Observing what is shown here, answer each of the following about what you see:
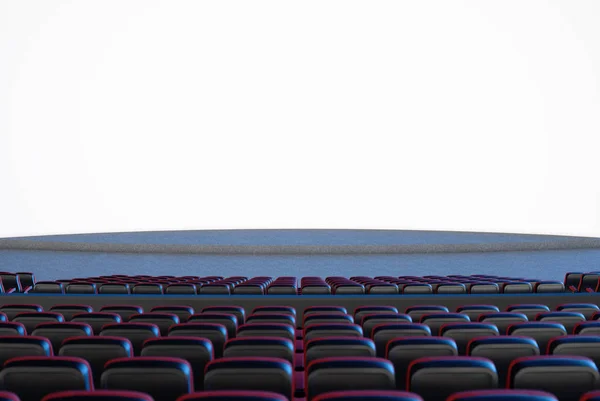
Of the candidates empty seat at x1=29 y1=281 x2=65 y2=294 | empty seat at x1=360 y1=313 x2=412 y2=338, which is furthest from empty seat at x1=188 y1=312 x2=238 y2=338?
empty seat at x1=29 y1=281 x2=65 y2=294

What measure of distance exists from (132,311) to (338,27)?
16.2m

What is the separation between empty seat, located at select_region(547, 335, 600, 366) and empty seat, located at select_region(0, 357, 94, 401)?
7.34 ft

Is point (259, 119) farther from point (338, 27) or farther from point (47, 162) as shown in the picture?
point (47, 162)

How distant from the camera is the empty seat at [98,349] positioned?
9.32 feet

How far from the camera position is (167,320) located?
4191 mm

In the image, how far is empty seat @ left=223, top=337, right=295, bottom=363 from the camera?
2.90 metres

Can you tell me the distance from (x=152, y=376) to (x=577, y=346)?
2091 millimetres

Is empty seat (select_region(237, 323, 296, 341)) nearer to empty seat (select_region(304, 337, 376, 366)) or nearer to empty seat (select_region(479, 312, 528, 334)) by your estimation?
empty seat (select_region(304, 337, 376, 366))

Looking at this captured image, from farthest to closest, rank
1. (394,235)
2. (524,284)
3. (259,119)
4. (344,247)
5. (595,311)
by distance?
(259,119) → (394,235) → (344,247) → (524,284) → (595,311)

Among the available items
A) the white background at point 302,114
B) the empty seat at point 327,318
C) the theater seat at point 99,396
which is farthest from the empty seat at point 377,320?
the white background at point 302,114

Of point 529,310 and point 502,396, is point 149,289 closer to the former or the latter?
point 529,310

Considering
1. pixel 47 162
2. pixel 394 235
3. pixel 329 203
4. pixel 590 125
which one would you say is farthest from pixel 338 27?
pixel 47 162

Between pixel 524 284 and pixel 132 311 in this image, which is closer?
pixel 132 311

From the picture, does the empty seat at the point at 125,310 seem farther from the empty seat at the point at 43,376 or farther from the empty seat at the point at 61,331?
the empty seat at the point at 43,376
